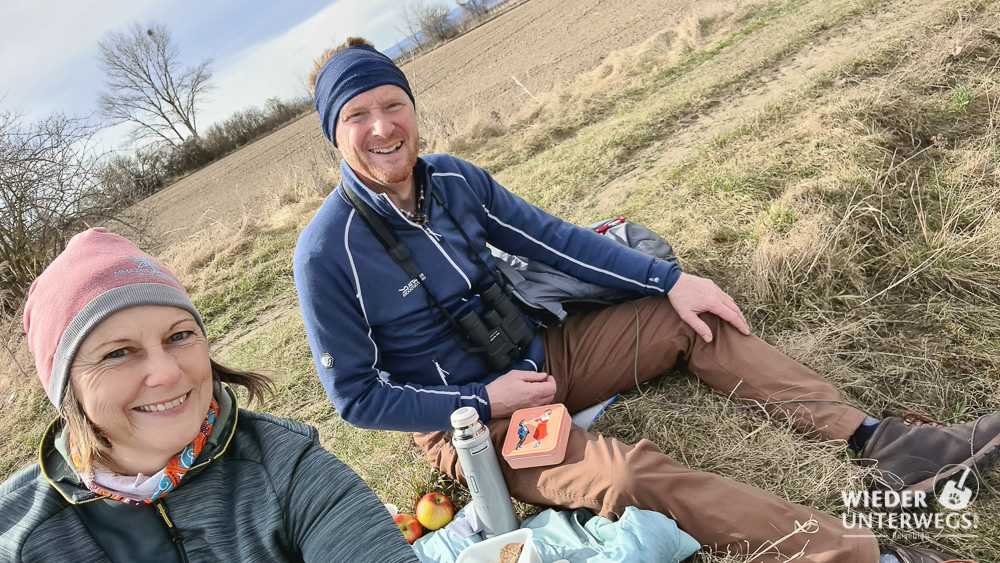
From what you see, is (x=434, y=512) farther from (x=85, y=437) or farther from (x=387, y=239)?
(x=85, y=437)

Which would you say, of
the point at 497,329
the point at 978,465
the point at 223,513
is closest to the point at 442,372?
the point at 497,329

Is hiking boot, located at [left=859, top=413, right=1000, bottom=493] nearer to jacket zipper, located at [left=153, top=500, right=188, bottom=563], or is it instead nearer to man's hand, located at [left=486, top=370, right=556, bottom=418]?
man's hand, located at [left=486, top=370, right=556, bottom=418]

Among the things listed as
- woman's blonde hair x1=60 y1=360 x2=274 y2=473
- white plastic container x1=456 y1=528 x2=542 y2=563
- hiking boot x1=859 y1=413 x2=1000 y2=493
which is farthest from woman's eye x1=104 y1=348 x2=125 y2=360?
hiking boot x1=859 y1=413 x2=1000 y2=493

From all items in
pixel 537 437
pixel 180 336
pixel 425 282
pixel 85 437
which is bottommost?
pixel 537 437

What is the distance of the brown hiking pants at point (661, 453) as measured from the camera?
1.90 m

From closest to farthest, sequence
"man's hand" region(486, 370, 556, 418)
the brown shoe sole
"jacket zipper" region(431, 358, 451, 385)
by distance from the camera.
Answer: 1. the brown shoe sole
2. "man's hand" region(486, 370, 556, 418)
3. "jacket zipper" region(431, 358, 451, 385)

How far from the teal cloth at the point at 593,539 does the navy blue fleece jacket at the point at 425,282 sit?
443 mm

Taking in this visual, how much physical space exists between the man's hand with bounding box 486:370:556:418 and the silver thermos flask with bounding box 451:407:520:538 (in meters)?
0.23

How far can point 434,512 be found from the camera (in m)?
2.56

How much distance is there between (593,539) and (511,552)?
1.06 feet

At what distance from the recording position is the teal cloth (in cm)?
189

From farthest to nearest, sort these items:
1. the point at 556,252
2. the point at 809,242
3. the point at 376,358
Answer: the point at 809,242 < the point at 556,252 < the point at 376,358

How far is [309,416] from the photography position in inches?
154

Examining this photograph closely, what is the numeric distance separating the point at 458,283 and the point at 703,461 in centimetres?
122
